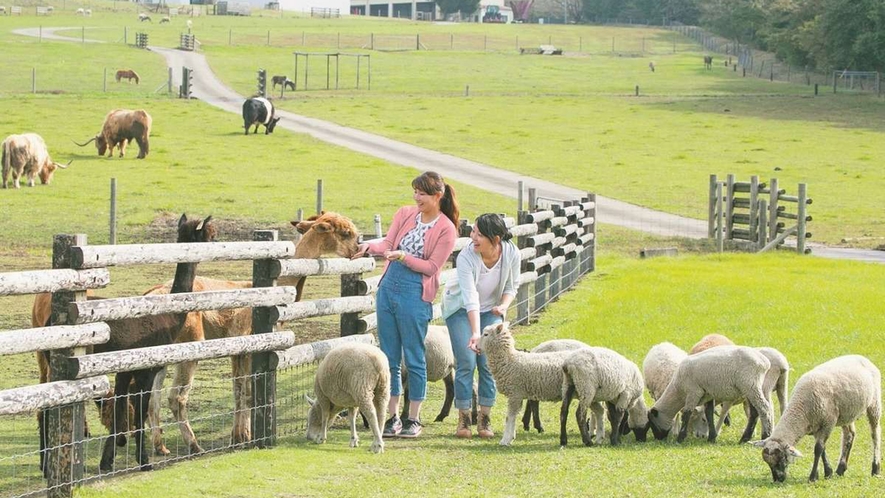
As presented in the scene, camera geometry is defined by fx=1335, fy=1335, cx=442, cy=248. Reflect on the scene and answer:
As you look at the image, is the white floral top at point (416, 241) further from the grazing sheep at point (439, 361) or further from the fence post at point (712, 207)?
the fence post at point (712, 207)

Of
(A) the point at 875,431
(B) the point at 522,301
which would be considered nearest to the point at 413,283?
(A) the point at 875,431

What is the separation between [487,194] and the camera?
37.9 meters

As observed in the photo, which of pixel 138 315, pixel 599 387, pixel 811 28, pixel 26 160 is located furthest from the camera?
pixel 811 28

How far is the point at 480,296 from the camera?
11266 mm

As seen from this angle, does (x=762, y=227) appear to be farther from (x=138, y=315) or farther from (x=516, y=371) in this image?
(x=138, y=315)

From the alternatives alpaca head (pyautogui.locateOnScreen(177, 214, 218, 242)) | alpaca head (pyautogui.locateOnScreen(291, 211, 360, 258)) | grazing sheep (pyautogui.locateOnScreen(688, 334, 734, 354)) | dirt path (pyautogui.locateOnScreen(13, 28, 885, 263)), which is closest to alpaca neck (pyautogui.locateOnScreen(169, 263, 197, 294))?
alpaca head (pyautogui.locateOnScreen(177, 214, 218, 242))

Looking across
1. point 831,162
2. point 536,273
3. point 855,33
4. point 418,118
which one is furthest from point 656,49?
point 536,273

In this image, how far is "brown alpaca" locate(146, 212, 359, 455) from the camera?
1037 cm

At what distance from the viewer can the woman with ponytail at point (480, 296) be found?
432 inches

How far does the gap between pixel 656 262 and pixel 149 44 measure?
74766 millimetres

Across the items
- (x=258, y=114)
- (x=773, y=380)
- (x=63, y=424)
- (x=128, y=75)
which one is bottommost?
(x=773, y=380)

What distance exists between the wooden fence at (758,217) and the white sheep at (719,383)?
19525 mm

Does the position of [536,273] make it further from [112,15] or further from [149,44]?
[112,15]

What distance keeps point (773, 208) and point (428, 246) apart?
2142 centimetres
